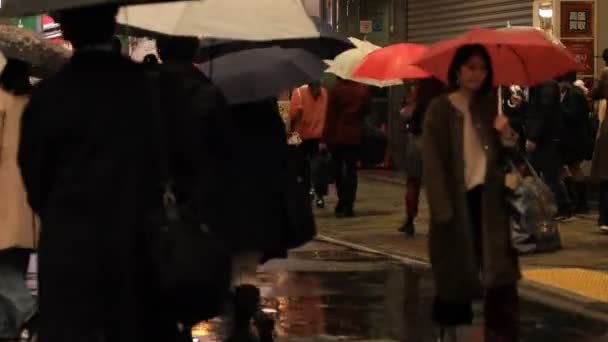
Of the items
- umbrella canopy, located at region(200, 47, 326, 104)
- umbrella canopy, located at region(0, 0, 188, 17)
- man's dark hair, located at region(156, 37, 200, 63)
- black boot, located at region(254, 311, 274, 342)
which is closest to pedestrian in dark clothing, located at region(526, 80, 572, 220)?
umbrella canopy, located at region(200, 47, 326, 104)

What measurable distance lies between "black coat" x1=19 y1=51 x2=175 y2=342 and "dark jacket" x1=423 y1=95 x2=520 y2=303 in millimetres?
2796

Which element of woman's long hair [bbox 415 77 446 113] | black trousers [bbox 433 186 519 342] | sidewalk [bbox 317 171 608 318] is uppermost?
woman's long hair [bbox 415 77 446 113]

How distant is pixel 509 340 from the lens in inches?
292

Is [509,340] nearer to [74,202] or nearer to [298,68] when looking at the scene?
[298,68]

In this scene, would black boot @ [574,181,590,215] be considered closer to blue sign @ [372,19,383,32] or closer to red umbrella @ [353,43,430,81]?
red umbrella @ [353,43,430,81]

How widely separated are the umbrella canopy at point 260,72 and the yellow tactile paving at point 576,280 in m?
3.46

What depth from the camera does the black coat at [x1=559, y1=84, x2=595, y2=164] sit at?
49.7ft

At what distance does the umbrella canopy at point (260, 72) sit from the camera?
751 cm

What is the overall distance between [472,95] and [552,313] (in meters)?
2.89

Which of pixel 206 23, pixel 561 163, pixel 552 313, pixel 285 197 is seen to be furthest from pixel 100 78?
pixel 561 163

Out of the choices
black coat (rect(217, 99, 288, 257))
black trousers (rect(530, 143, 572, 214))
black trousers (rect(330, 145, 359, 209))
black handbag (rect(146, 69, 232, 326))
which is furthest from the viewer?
black trousers (rect(330, 145, 359, 209))

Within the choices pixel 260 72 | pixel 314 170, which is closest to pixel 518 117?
pixel 314 170

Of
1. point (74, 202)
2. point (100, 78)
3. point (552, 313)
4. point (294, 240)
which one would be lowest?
point (552, 313)

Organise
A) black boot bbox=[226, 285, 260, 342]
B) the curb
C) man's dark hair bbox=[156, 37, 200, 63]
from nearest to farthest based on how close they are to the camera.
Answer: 1. man's dark hair bbox=[156, 37, 200, 63]
2. black boot bbox=[226, 285, 260, 342]
3. the curb
